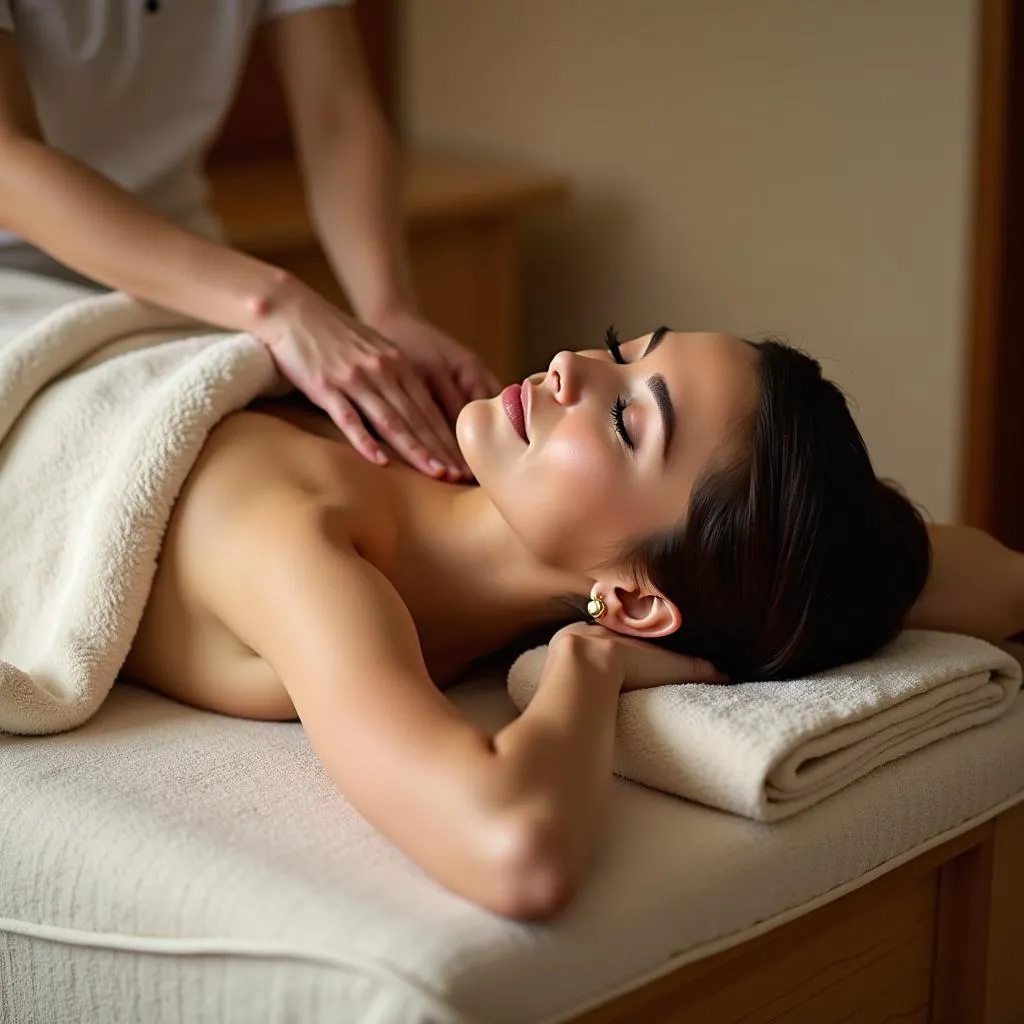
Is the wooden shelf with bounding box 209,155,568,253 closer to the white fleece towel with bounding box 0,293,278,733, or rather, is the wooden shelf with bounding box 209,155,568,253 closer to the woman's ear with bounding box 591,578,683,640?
the white fleece towel with bounding box 0,293,278,733

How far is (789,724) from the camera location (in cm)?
119

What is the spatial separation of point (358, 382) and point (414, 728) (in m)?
0.54

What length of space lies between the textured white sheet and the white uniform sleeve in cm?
101

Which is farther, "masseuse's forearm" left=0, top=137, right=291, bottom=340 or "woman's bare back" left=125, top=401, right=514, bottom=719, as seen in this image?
"masseuse's forearm" left=0, top=137, right=291, bottom=340

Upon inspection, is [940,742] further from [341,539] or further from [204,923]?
[204,923]

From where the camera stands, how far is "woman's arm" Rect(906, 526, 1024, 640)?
1.53 meters

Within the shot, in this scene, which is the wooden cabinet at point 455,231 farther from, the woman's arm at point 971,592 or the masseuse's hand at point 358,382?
the woman's arm at point 971,592

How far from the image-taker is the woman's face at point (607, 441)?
131 centimetres

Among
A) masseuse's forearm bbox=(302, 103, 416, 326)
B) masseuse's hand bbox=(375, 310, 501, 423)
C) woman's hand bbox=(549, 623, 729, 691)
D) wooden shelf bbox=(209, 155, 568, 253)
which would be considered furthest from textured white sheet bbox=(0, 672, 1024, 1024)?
wooden shelf bbox=(209, 155, 568, 253)

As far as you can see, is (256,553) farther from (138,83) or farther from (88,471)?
(138,83)

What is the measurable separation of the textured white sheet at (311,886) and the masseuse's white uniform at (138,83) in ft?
2.69

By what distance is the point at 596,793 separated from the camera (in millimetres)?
1135

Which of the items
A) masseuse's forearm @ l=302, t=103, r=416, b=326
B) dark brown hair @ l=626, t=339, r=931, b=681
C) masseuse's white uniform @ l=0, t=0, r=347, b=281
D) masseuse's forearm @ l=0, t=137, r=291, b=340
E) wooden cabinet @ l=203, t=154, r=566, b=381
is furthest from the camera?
wooden cabinet @ l=203, t=154, r=566, b=381

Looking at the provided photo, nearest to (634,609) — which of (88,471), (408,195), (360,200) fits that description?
(88,471)
